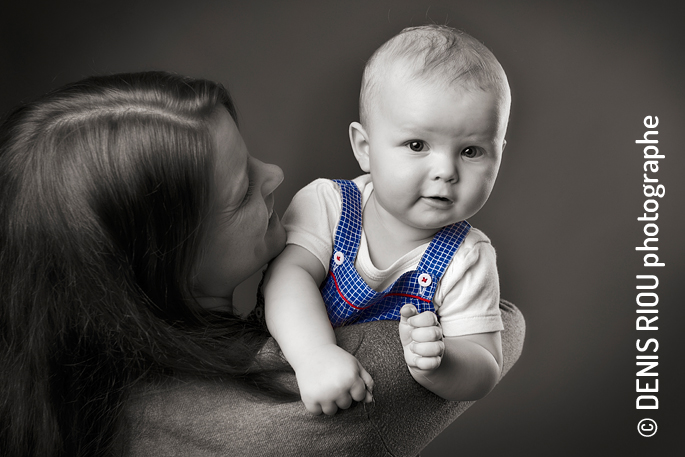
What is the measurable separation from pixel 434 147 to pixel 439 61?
15 centimetres

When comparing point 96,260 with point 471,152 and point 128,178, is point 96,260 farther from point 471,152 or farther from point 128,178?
point 471,152

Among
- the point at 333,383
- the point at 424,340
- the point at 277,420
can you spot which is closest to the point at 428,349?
the point at 424,340

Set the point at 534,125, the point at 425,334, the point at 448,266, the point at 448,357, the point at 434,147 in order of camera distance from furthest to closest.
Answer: the point at 534,125 → the point at 448,266 → the point at 434,147 → the point at 448,357 → the point at 425,334

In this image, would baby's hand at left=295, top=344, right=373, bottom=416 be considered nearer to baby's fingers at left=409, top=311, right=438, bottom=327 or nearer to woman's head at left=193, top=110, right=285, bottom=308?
baby's fingers at left=409, top=311, right=438, bottom=327

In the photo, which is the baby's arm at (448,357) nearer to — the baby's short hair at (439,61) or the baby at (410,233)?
the baby at (410,233)

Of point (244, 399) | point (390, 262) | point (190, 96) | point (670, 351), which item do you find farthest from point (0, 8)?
point (670, 351)

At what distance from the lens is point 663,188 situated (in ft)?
9.21

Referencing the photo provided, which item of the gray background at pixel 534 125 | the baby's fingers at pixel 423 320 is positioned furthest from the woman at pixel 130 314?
the gray background at pixel 534 125

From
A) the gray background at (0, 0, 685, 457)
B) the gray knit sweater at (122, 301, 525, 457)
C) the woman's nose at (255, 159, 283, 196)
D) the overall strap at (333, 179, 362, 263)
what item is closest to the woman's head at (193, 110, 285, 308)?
the woman's nose at (255, 159, 283, 196)

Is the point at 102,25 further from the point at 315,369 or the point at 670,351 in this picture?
the point at 670,351

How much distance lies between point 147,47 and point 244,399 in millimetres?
1679

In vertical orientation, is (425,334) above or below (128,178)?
below

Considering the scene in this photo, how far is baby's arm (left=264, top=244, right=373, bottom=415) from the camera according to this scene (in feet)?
3.37

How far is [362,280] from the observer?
1393mm
